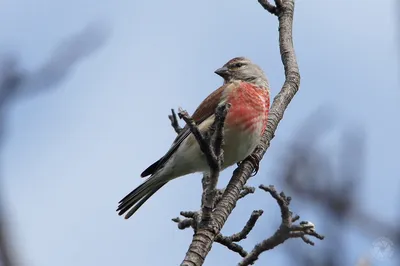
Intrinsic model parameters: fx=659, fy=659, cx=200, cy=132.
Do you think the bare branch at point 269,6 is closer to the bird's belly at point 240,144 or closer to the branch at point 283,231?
the bird's belly at point 240,144

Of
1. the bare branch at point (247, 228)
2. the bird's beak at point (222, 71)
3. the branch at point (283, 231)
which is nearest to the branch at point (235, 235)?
the bare branch at point (247, 228)

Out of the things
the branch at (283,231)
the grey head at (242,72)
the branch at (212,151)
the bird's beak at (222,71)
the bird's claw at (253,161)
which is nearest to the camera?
the branch at (283,231)

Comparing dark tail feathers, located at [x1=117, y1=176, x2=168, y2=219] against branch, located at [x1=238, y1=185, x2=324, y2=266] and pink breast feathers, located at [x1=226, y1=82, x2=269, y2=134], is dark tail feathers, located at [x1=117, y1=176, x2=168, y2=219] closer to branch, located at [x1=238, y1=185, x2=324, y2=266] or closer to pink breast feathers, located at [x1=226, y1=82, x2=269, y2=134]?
pink breast feathers, located at [x1=226, y1=82, x2=269, y2=134]

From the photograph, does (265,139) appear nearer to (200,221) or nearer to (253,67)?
(253,67)

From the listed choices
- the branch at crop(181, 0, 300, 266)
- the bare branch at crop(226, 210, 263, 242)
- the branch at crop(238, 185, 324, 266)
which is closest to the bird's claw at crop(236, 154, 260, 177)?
the branch at crop(181, 0, 300, 266)

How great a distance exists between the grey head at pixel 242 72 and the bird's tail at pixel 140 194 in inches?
68.5

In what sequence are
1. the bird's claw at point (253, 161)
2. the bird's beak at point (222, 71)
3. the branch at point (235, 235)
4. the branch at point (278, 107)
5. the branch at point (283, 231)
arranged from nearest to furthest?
the branch at point (283, 231) < the branch at point (235, 235) < the branch at point (278, 107) < the bird's claw at point (253, 161) < the bird's beak at point (222, 71)

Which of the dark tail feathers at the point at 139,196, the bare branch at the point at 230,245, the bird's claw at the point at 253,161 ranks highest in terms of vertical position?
the bird's claw at the point at 253,161

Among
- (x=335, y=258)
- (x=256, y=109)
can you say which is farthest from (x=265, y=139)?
(x=335, y=258)

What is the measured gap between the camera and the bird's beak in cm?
770

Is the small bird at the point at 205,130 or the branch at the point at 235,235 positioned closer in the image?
the branch at the point at 235,235

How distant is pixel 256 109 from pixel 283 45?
67cm

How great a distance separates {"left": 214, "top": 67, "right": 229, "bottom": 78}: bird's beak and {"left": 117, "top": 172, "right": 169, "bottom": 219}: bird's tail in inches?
73.3

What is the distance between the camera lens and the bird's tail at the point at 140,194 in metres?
5.99
